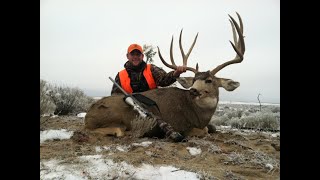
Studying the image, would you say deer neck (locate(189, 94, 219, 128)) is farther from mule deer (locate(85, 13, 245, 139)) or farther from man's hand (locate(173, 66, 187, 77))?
man's hand (locate(173, 66, 187, 77))

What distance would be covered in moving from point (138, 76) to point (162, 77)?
52cm

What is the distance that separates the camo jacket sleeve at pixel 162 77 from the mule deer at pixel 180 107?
21.7 inches

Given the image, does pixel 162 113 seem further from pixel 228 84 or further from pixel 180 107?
pixel 228 84

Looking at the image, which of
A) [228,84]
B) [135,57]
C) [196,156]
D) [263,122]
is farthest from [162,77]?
[263,122]

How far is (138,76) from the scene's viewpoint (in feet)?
20.3

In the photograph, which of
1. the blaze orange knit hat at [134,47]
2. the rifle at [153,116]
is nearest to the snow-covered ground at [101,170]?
the rifle at [153,116]

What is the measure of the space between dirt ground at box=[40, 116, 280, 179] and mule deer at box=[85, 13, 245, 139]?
0.35 metres

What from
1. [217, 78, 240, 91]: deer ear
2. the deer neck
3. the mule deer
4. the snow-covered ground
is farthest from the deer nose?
the snow-covered ground

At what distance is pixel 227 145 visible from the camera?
4449mm

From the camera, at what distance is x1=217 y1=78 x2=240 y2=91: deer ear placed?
541cm

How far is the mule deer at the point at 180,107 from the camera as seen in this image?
16.5 ft

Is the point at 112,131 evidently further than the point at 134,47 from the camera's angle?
No
